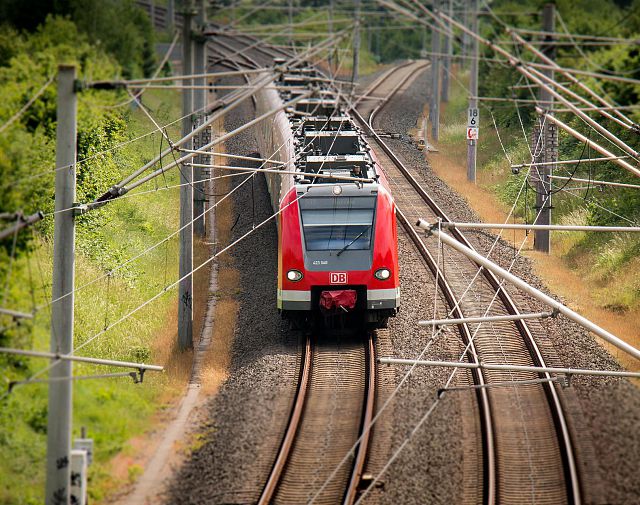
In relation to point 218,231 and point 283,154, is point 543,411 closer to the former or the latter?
point 283,154

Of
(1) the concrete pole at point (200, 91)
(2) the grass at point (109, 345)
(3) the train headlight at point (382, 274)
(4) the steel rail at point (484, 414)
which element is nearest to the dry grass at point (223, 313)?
(2) the grass at point (109, 345)

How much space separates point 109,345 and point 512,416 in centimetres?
808

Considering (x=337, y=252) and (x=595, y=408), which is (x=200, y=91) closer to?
(x=337, y=252)

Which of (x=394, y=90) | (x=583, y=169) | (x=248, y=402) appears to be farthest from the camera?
(x=394, y=90)

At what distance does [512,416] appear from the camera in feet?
55.7

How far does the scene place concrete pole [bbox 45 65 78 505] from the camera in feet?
41.2

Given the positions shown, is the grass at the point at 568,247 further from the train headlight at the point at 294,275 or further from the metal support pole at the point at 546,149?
the train headlight at the point at 294,275

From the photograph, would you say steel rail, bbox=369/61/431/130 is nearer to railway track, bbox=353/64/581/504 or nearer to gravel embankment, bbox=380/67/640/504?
railway track, bbox=353/64/581/504

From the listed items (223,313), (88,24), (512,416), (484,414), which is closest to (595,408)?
(512,416)

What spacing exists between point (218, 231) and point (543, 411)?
49.7 feet

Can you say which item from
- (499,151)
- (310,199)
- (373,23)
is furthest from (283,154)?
(373,23)

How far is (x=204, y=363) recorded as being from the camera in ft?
66.6

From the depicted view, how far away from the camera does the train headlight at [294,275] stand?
1953cm

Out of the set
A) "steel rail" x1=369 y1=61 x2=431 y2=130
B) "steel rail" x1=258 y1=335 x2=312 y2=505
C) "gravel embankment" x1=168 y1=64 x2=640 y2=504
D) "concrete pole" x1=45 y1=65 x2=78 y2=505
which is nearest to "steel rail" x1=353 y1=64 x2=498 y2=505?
"gravel embankment" x1=168 y1=64 x2=640 y2=504
